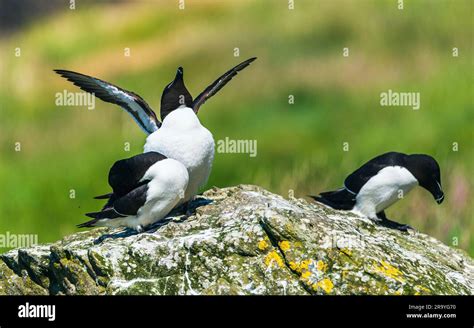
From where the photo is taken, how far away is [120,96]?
52.0 ft

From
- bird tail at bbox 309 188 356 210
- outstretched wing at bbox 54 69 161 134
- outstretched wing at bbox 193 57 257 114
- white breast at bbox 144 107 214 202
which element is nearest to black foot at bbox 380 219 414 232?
bird tail at bbox 309 188 356 210

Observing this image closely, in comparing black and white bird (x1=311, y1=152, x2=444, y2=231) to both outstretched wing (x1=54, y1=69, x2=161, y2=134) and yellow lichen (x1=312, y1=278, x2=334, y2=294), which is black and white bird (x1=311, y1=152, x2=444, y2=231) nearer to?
outstretched wing (x1=54, y1=69, x2=161, y2=134)

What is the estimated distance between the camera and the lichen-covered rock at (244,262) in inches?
506

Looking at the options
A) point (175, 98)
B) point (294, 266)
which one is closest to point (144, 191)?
point (175, 98)

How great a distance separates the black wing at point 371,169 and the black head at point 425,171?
17 centimetres

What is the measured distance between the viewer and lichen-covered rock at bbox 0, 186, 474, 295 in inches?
506

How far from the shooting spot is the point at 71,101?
85.7 ft

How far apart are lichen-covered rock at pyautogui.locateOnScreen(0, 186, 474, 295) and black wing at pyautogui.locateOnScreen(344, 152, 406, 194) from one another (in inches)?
71.8

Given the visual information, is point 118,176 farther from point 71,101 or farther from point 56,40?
point 56,40

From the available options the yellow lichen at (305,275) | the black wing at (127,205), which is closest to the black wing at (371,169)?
the yellow lichen at (305,275)

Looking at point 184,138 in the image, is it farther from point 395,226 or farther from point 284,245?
point 395,226

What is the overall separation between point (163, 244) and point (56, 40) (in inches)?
759

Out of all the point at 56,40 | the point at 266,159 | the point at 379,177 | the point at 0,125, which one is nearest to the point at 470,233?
the point at 266,159

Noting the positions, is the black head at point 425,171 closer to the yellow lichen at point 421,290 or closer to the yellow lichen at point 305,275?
the yellow lichen at point 421,290
